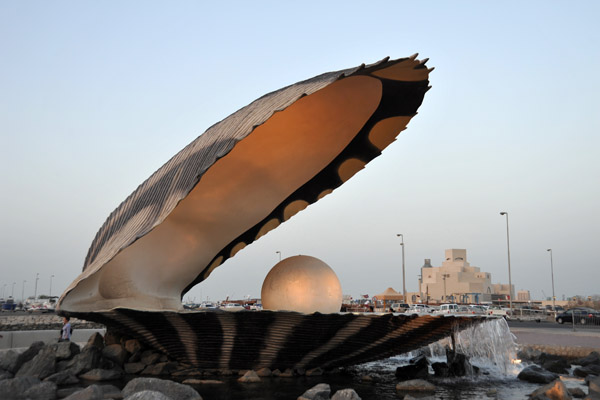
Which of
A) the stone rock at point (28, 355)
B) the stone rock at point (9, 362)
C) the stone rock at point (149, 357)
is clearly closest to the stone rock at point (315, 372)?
the stone rock at point (149, 357)

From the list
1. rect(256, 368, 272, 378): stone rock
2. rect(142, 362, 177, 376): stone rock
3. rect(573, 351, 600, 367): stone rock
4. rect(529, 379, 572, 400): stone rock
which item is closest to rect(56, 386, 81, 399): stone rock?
rect(142, 362, 177, 376): stone rock

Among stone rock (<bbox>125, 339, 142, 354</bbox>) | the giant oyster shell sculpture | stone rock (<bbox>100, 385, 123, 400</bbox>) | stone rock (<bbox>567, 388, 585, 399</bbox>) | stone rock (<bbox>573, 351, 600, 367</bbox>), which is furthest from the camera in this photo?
stone rock (<bbox>573, 351, 600, 367</bbox>)

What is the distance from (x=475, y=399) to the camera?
10.1m

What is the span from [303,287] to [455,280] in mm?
111917

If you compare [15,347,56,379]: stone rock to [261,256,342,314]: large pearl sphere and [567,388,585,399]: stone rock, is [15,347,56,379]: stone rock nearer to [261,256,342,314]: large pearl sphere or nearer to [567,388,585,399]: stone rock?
[261,256,342,314]: large pearl sphere

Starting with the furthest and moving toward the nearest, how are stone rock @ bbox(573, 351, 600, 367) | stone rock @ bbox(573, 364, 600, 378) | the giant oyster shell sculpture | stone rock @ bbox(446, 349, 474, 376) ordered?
stone rock @ bbox(573, 351, 600, 367)
stone rock @ bbox(446, 349, 474, 376)
stone rock @ bbox(573, 364, 600, 378)
the giant oyster shell sculpture

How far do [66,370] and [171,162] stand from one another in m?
5.59

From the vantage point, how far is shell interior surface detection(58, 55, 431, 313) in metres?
12.2

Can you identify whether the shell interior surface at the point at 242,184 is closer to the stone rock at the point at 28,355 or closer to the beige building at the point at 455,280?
the stone rock at the point at 28,355

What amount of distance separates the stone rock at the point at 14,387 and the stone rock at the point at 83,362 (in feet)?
6.46

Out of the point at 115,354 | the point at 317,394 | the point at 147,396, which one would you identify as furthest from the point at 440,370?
the point at 115,354

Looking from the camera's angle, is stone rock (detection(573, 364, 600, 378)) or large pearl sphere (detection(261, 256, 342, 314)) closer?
large pearl sphere (detection(261, 256, 342, 314))

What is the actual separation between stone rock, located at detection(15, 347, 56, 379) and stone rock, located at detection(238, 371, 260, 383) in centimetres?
449

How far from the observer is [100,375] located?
486 inches
